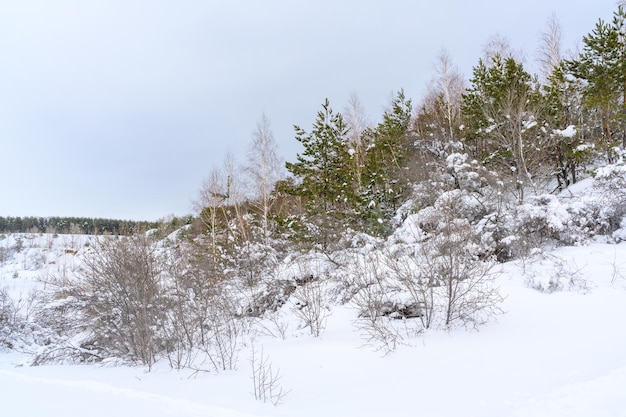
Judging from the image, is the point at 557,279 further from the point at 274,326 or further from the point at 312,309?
the point at 274,326

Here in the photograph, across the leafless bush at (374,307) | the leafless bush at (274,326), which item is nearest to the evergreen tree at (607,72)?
the leafless bush at (374,307)

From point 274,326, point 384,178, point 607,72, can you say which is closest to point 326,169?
point 384,178

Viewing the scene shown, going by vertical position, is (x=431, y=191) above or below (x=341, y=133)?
below

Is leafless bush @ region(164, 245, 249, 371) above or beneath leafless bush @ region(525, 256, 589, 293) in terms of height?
beneath

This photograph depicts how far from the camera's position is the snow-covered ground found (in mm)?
5371

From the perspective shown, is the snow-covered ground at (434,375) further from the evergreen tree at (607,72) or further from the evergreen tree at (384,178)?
the evergreen tree at (607,72)

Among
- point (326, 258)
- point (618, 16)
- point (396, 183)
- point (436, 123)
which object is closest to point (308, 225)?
point (326, 258)

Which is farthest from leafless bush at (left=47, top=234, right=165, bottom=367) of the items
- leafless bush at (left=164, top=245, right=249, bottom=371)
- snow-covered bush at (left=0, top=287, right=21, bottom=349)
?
snow-covered bush at (left=0, top=287, right=21, bottom=349)

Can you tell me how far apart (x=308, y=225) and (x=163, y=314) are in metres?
8.77

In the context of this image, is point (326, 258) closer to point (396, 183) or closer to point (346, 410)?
point (396, 183)

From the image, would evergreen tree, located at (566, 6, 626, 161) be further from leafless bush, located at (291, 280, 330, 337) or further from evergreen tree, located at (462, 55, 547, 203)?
leafless bush, located at (291, 280, 330, 337)

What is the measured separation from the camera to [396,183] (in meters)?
19.6

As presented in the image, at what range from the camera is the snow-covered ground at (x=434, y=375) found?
17.6 ft

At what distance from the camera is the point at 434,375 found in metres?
6.46
